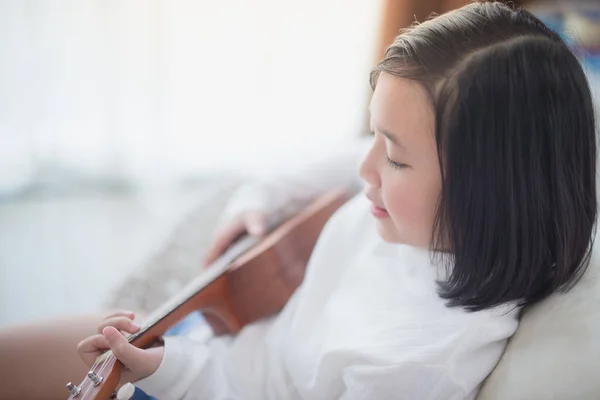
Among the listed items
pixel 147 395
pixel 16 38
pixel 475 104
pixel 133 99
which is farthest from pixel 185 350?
pixel 16 38

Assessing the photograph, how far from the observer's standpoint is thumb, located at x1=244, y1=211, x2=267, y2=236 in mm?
1056

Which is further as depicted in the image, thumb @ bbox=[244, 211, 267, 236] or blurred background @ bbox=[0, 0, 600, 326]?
blurred background @ bbox=[0, 0, 600, 326]

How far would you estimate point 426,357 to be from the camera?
2.26ft

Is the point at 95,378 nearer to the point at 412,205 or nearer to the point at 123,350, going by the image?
the point at 123,350

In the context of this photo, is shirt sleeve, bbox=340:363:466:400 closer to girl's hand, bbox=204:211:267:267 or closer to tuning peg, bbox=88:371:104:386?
tuning peg, bbox=88:371:104:386

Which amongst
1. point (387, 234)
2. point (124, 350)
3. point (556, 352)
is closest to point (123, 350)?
point (124, 350)

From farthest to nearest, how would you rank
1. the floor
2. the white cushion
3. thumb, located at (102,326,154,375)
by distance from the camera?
the floor
thumb, located at (102,326,154,375)
the white cushion

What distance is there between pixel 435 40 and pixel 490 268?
0.89ft

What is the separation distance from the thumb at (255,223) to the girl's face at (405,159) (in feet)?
1.14

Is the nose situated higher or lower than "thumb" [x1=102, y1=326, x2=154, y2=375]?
higher

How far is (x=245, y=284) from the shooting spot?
921 millimetres

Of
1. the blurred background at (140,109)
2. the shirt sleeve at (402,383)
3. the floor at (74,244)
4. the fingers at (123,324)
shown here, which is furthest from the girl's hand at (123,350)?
the blurred background at (140,109)

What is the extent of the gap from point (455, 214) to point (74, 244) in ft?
4.28

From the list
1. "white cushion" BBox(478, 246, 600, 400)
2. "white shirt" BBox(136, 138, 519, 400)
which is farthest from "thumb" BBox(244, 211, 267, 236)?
"white cushion" BBox(478, 246, 600, 400)
